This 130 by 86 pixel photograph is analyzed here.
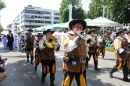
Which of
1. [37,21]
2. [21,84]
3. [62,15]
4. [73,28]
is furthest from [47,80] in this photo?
[37,21]

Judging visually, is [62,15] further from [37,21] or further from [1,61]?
[37,21]

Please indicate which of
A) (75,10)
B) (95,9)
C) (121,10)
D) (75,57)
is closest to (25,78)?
→ (75,57)

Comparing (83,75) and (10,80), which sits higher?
(83,75)

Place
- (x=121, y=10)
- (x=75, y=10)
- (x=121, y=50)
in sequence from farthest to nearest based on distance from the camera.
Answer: (x=75, y=10) → (x=121, y=10) → (x=121, y=50)

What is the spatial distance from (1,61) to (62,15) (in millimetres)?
49026

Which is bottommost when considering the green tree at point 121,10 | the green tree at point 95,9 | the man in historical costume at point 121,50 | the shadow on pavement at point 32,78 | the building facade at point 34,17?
the shadow on pavement at point 32,78

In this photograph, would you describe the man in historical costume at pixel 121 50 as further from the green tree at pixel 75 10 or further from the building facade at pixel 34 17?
the building facade at pixel 34 17

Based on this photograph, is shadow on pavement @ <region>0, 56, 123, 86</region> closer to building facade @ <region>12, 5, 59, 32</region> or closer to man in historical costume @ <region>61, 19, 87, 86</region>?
man in historical costume @ <region>61, 19, 87, 86</region>

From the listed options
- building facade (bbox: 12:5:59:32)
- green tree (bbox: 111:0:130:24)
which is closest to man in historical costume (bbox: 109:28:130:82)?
green tree (bbox: 111:0:130:24)

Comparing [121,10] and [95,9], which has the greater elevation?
[95,9]

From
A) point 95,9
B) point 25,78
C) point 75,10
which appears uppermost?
point 75,10

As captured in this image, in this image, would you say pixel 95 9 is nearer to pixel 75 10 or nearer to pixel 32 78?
pixel 75 10

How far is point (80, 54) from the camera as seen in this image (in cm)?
386

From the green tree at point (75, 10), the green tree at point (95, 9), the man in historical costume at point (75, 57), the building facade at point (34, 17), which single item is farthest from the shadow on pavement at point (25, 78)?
the building facade at point (34, 17)
